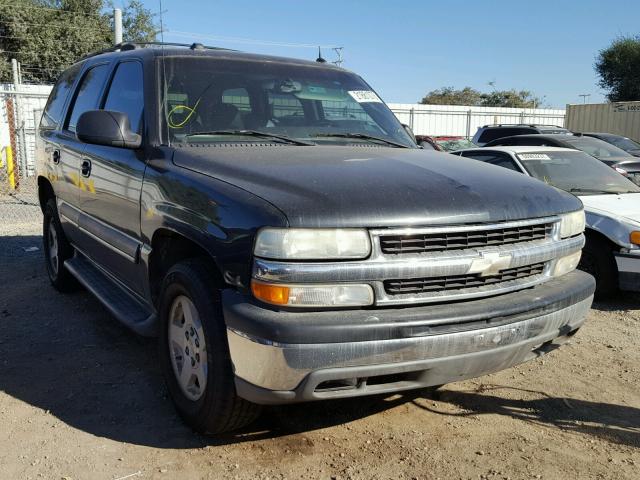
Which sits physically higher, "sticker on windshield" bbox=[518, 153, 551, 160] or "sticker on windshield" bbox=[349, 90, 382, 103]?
"sticker on windshield" bbox=[349, 90, 382, 103]

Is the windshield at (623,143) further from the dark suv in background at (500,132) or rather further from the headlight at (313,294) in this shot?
the headlight at (313,294)

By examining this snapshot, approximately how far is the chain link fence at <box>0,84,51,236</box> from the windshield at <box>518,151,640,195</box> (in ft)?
25.9

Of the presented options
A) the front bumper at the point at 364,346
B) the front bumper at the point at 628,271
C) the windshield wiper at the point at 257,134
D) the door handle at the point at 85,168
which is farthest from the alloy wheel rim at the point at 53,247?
the front bumper at the point at 628,271

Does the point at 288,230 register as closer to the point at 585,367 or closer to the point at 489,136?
the point at 585,367

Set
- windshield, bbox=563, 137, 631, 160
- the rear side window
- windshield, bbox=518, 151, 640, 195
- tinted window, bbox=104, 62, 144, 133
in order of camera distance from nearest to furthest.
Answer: tinted window, bbox=104, 62, 144, 133, windshield, bbox=518, 151, 640, 195, windshield, bbox=563, 137, 631, 160, the rear side window

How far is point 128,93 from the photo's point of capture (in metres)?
4.10

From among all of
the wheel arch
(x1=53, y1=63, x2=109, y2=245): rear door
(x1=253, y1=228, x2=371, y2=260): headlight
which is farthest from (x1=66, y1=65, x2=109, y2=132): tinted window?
(x1=253, y1=228, x2=371, y2=260): headlight

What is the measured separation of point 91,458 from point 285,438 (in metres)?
0.95

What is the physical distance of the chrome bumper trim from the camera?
8.25 ft

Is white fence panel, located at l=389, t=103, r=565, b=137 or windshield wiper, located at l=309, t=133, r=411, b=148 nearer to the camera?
windshield wiper, located at l=309, t=133, r=411, b=148

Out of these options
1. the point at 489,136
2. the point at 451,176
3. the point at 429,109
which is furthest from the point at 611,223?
the point at 429,109

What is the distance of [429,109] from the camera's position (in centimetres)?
2156

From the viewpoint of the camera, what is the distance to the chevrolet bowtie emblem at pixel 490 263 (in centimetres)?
281

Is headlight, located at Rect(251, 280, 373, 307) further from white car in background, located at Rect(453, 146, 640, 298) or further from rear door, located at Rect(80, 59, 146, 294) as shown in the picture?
white car in background, located at Rect(453, 146, 640, 298)
